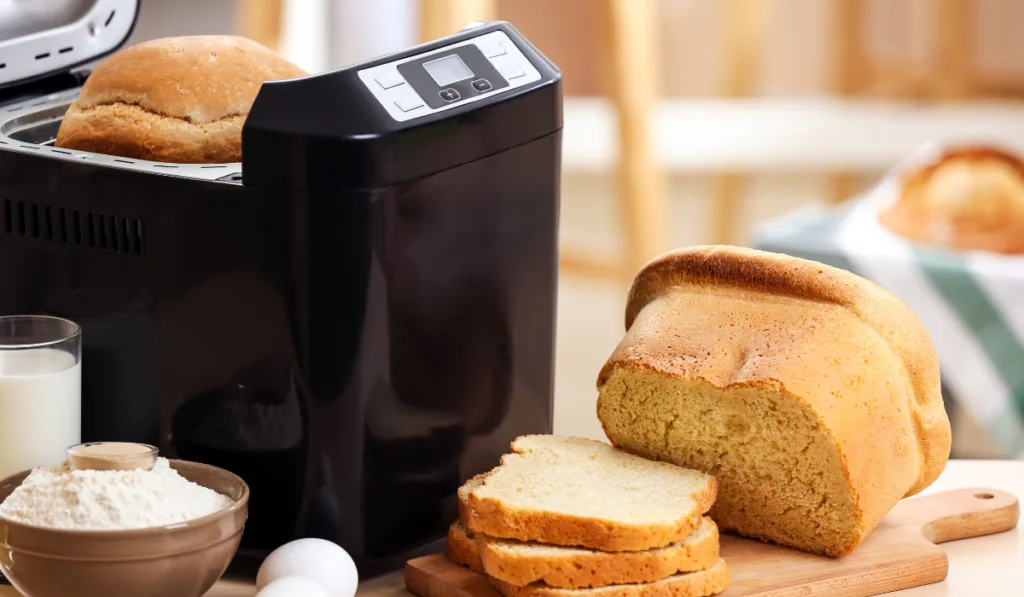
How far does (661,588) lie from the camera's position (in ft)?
3.01

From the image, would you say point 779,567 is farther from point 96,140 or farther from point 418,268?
point 96,140

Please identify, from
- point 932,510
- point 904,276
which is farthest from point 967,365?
point 932,510

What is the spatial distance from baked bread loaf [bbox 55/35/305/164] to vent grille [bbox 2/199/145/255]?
0.20 ft

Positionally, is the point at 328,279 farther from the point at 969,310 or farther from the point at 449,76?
the point at 969,310

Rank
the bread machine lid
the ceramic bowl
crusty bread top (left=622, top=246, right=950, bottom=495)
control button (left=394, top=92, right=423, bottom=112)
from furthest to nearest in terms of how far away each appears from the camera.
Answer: the bread machine lid, crusty bread top (left=622, top=246, right=950, bottom=495), control button (left=394, top=92, right=423, bottom=112), the ceramic bowl

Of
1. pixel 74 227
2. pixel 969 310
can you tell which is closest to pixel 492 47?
pixel 74 227

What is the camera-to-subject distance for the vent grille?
978 mm

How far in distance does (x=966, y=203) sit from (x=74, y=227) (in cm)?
183

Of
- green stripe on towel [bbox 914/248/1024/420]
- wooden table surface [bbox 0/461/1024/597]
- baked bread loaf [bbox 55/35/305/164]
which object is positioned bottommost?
green stripe on towel [bbox 914/248/1024/420]

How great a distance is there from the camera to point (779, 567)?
3.30 feet

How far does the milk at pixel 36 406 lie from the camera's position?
944 millimetres

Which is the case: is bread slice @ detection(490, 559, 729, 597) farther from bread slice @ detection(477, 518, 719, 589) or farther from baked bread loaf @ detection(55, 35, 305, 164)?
baked bread loaf @ detection(55, 35, 305, 164)

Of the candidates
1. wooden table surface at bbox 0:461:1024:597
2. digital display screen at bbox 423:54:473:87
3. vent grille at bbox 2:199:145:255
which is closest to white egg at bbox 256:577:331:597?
wooden table surface at bbox 0:461:1024:597

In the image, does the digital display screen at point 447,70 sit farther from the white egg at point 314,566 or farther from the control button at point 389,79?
the white egg at point 314,566
